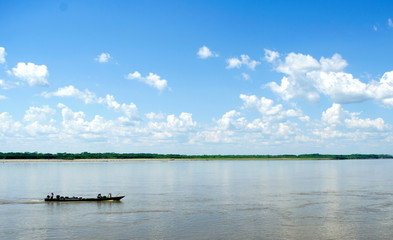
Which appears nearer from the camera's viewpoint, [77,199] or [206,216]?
[206,216]

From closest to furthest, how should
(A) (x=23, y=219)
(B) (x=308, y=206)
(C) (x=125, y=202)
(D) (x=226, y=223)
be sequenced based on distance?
(D) (x=226, y=223), (A) (x=23, y=219), (B) (x=308, y=206), (C) (x=125, y=202)

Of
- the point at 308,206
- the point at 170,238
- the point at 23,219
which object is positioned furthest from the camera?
the point at 308,206

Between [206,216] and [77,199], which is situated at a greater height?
[77,199]

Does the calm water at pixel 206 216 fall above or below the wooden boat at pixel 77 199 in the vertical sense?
below

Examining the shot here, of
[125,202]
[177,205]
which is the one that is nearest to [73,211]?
[125,202]

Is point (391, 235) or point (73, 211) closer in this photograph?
point (391, 235)

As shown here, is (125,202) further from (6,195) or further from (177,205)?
(6,195)

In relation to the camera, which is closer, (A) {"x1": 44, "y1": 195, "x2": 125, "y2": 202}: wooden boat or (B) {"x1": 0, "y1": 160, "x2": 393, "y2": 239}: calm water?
(B) {"x1": 0, "y1": 160, "x2": 393, "y2": 239}: calm water

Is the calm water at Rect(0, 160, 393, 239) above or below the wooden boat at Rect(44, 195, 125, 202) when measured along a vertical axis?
below

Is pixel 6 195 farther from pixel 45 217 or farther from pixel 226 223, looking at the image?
pixel 226 223

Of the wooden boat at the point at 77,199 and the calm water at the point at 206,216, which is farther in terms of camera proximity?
the wooden boat at the point at 77,199

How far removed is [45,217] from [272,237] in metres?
29.3

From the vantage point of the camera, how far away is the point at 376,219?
42875 mm

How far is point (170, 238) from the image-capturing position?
35188mm
